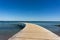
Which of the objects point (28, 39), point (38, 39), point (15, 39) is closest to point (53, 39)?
point (38, 39)

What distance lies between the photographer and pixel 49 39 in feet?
14.8

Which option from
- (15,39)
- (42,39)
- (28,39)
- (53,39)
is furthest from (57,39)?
(15,39)

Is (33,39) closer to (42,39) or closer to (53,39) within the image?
(42,39)

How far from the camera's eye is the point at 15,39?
14.8ft

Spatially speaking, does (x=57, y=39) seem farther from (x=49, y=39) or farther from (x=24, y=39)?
(x=24, y=39)

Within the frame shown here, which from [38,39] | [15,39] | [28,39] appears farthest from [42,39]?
[15,39]

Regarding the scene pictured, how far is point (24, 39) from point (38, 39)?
1.39 ft

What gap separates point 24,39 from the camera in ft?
14.9

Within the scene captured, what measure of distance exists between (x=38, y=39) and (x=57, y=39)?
566 mm

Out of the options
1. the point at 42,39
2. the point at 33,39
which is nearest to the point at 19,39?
the point at 33,39

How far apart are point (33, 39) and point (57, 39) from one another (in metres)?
0.71

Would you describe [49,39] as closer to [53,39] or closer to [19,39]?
[53,39]

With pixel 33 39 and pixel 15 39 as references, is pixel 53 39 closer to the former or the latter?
pixel 33 39

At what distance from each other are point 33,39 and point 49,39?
1.58 ft
